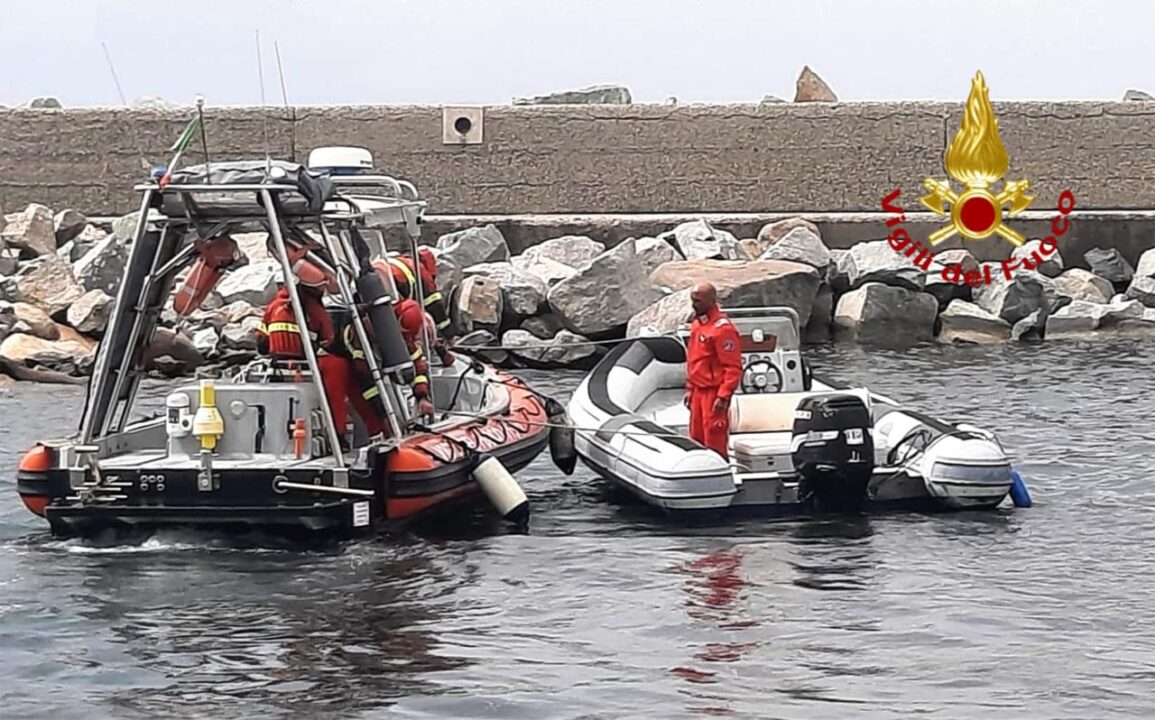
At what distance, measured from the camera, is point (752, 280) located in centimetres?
1889

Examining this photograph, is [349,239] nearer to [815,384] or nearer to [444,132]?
[815,384]

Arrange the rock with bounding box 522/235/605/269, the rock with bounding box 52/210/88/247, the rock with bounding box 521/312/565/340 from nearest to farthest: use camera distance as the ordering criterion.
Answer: the rock with bounding box 521/312/565/340
the rock with bounding box 522/235/605/269
the rock with bounding box 52/210/88/247

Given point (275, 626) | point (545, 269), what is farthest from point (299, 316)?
point (545, 269)

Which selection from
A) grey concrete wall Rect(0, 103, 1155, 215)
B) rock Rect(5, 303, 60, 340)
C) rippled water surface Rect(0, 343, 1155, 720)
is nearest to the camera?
rippled water surface Rect(0, 343, 1155, 720)

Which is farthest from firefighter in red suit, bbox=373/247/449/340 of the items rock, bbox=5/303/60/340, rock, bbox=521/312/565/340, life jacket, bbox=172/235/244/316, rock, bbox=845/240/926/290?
rock, bbox=845/240/926/290

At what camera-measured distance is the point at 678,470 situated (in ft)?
32.5

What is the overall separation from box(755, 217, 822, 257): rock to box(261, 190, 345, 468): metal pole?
492 inches

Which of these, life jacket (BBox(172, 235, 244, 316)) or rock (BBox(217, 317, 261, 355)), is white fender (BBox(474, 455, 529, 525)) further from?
rock (BBox(217, 317, 261, 355))

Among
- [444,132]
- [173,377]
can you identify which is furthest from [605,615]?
[444,132]

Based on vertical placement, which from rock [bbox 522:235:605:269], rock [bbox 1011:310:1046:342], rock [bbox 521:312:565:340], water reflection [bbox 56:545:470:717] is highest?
rock [bbox 522:235:605:269]

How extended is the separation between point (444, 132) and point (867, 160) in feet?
15.7

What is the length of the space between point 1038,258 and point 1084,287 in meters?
0.59

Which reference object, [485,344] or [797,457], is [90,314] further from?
[797,457]

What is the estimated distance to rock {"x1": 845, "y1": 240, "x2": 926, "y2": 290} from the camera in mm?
20359
